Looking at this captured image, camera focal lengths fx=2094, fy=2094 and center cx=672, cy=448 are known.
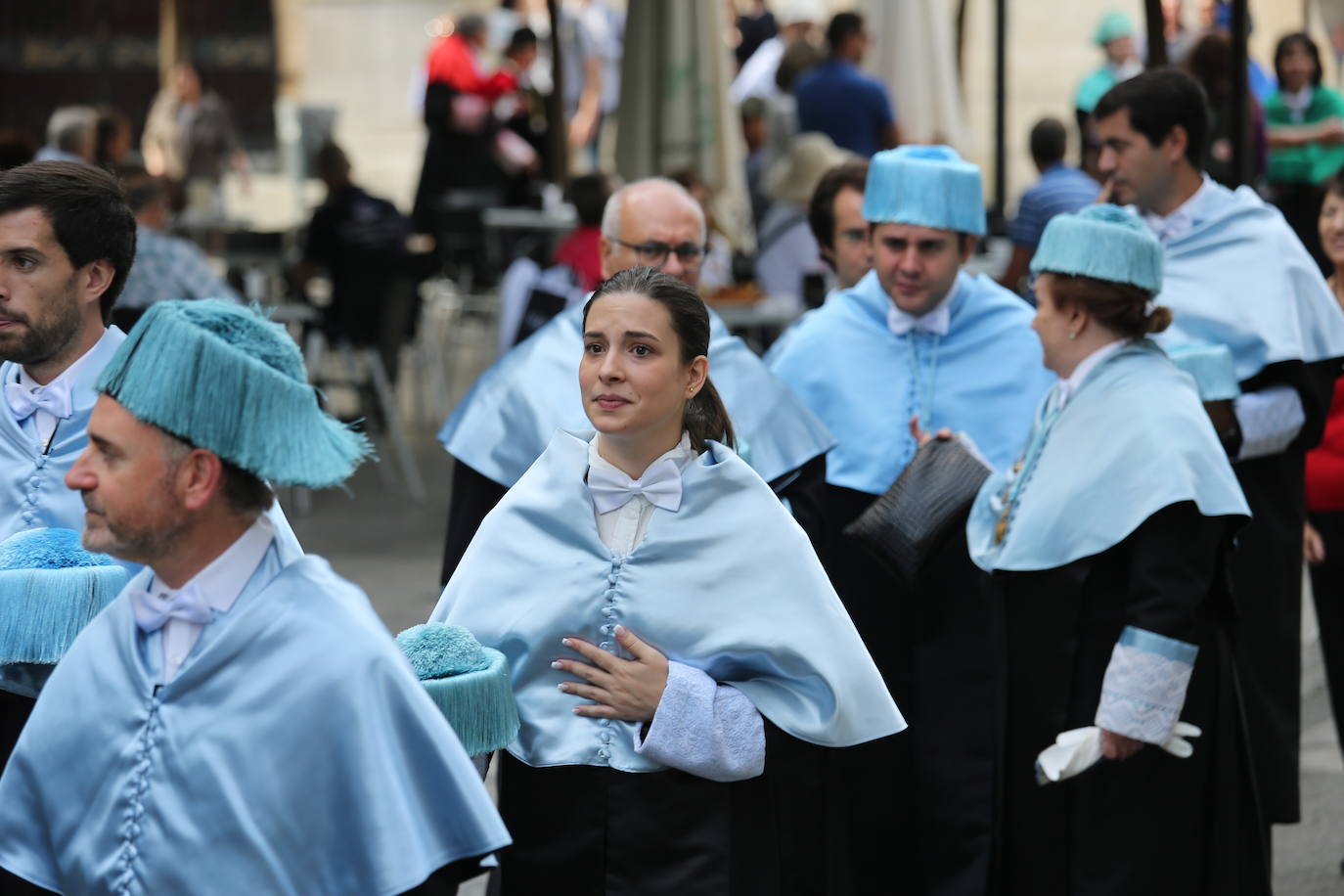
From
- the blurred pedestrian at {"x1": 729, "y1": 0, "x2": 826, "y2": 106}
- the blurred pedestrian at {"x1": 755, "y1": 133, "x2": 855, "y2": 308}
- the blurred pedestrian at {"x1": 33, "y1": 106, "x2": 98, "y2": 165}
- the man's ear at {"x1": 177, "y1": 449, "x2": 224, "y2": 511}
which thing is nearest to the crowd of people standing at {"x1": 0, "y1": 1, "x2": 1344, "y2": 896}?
the man's ear at {"x1": 177, "y1": 449, "x2": 224, "y2": 511}

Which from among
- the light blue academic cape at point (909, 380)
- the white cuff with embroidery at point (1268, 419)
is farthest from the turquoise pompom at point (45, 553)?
the white cuff with embroidery at point (1268, 419)

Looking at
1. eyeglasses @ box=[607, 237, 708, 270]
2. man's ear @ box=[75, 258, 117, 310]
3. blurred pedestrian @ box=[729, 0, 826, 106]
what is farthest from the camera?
blurred pedestrian @ box=[729, 0, 826, 106]

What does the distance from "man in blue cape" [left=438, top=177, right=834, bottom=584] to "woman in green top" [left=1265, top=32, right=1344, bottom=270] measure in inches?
277

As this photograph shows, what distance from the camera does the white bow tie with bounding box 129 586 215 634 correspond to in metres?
2.92

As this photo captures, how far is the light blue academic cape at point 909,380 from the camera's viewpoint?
5.47 metres

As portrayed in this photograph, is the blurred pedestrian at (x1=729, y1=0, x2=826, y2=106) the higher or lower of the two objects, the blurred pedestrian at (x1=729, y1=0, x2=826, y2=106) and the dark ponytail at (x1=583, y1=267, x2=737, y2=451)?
the higher

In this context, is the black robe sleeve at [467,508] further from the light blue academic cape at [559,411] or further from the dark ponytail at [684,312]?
the dark ponytail at [684,312]

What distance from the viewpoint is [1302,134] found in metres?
11.4

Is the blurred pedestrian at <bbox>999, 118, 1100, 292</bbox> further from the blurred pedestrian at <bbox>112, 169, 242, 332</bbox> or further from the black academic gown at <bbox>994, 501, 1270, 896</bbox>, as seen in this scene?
the black academic gown at <bbox>994, 501, 1270, 896</bbox>

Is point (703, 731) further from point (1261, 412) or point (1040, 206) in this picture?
point (1040, 206)

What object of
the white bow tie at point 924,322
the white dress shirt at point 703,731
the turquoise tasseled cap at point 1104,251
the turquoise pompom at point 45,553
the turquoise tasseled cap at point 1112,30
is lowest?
the white dress shirt at point 703,731

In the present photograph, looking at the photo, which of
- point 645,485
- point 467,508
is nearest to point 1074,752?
point 645,485

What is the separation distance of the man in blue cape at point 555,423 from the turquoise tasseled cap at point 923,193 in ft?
1.98

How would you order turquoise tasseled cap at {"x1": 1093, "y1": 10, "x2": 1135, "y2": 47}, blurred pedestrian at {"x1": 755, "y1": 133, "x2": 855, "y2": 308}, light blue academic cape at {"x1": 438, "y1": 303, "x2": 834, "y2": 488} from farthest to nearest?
turquoise tasseled cap at {"x1": 1093, "y1": 10, "x2": 1135, "y2": 47} < blurred pedestrian at {"x1": 755, "y1": 133, "x2": 855, "y2": 308} < light blue academic cape at {"x1": 438, "y1": 303, "x2": 834, "y2": 488}
